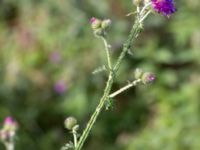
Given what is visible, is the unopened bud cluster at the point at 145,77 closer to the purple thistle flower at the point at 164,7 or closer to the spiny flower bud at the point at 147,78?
the spiny flower bud at the point at 147,78

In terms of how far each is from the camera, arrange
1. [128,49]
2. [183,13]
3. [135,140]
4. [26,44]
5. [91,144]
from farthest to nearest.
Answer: [26,44] < [183,13] < [91,144] < [135,140] < [128,49]

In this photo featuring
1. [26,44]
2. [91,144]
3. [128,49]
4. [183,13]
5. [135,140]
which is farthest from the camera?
[26,44]

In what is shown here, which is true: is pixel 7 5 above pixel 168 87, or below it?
above

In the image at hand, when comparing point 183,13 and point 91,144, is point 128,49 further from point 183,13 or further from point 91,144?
point 183,13

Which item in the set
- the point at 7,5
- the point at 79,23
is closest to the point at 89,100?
the point at 79,23

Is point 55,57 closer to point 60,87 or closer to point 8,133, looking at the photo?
point 60,87

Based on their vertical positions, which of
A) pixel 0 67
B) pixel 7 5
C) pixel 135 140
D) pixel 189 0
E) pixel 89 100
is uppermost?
pixel 7 5

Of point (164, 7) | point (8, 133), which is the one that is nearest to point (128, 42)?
point (164, 7)
